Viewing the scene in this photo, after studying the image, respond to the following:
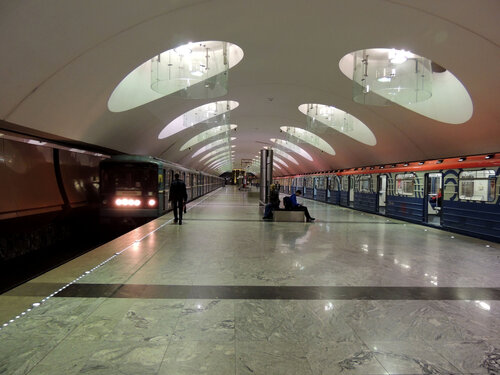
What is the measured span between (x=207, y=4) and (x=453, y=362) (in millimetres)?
6675

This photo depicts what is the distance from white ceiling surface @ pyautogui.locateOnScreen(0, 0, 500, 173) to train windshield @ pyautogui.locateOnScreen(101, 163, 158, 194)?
1.31 metres

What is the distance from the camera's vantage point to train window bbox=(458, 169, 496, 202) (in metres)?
8.70

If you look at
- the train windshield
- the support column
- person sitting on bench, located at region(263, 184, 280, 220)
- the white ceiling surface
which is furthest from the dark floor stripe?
the support column

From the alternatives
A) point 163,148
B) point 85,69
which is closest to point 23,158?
point 85,69

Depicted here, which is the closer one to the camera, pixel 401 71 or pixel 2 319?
pixel 2 319

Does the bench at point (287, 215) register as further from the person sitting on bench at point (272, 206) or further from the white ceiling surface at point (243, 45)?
the white ceiling surface at point (243, 45)

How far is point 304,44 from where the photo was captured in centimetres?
827

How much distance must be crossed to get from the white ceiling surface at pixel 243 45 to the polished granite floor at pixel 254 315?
3794mm

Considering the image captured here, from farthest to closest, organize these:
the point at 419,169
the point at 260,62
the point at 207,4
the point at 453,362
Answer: the point at 419,169 → the point at 260,62 → the point at 207,4 → the point at 453,362

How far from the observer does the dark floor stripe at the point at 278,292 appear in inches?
160

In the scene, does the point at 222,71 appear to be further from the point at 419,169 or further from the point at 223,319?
the point at 419,169

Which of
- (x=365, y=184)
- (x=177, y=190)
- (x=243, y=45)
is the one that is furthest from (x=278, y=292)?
(x=365, y=184)

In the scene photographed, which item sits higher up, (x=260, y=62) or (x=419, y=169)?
(x=260, y=62)

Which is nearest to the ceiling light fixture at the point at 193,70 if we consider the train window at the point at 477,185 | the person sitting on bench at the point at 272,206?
the person sitting on bench at the point at 272,206
